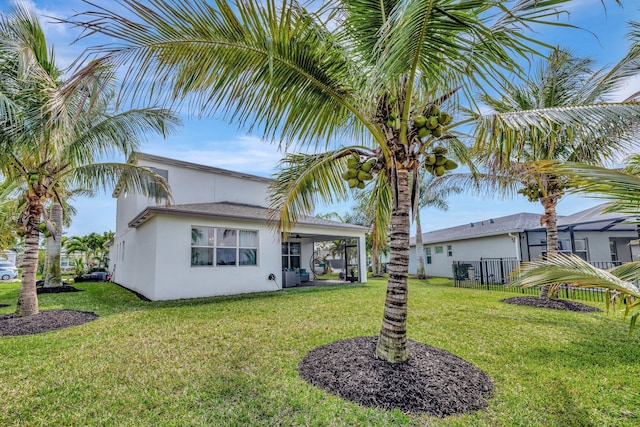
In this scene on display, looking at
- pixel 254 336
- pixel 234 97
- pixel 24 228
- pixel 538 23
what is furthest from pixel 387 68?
pixel 24 228

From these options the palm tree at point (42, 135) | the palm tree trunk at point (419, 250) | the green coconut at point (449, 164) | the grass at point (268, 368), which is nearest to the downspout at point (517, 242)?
the palm tree trunk at point (419, 250)

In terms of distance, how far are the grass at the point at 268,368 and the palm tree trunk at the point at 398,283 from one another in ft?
3.02

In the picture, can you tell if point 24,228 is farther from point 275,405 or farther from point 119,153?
point 275,405

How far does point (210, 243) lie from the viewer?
11.5m

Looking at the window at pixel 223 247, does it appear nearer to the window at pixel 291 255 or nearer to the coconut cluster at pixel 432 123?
the window at pixel 291 255

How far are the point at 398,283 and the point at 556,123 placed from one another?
270cm

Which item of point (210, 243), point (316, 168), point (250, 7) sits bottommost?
point (210, 243)

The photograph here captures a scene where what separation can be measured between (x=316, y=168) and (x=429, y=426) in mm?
3769

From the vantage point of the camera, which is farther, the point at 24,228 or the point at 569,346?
the point at 24,228

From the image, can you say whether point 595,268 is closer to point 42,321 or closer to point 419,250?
point 42,321

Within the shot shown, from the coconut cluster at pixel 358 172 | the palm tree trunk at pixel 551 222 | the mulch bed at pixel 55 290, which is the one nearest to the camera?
the coconut cluster at pixel 358 172

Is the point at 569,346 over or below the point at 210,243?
below

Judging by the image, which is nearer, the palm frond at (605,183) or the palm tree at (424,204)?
the palm frond at (605,183)

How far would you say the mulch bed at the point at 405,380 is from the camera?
3398 millimetres
